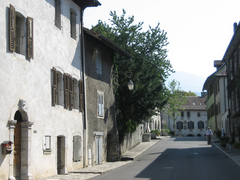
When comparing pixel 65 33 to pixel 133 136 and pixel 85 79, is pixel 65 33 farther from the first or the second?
pixel 133 136

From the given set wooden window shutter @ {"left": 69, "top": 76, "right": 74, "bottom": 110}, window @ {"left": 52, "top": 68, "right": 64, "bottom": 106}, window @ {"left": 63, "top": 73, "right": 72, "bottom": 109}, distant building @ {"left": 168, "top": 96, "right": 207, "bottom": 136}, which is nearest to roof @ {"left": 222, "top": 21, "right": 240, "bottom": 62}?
wooden window shutter @ {"left": 69, "top": 76, "right": 74, "bottom": 110}

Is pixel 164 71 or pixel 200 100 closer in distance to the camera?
pixel 164 71

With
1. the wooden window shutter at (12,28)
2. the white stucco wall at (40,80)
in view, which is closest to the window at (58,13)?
the white stucco wall at (40,80)

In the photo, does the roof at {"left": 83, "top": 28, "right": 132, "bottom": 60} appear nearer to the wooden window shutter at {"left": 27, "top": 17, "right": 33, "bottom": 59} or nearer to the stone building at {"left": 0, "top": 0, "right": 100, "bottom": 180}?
the stone building at {"left": 0, "top": 0, "right": 100, "bottom": 180}

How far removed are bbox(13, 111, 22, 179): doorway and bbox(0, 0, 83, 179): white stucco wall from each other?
45cm

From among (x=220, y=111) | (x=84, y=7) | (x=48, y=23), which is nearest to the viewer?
(x=48, y=23)

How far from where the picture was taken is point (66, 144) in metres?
18.1

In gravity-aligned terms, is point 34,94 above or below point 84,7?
below

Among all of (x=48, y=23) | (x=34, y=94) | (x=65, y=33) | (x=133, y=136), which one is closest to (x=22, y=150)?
(x=34, y=94)

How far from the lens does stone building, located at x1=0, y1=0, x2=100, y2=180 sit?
1309cm

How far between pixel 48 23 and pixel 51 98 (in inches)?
118

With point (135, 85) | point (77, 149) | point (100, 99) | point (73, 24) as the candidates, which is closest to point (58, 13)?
point (73, 24)

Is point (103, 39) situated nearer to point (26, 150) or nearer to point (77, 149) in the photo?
point (77, 149)

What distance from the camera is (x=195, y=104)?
96125 millimetres
